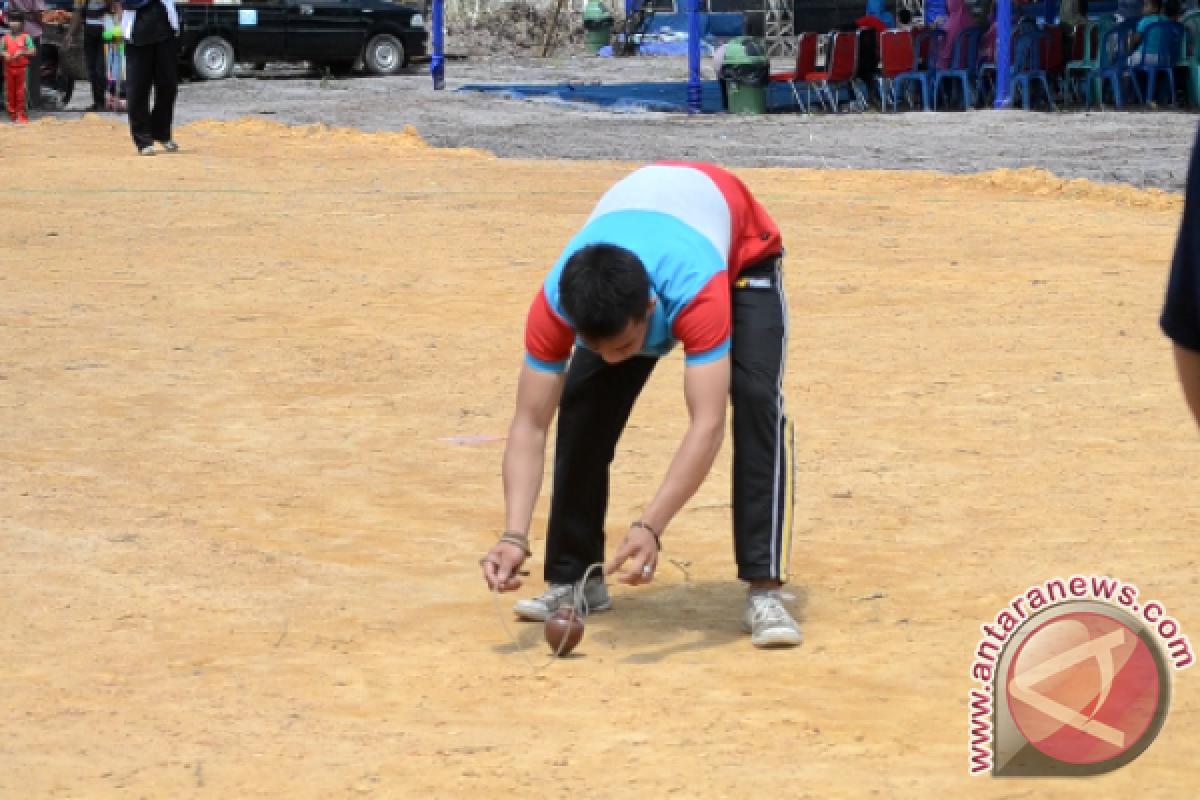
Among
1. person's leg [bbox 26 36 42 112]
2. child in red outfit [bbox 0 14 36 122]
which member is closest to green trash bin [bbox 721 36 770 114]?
child in red outfit [bbox 0 14 36 122]

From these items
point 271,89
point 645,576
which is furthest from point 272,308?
point 271,89

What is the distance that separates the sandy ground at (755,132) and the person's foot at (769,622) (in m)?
10.7

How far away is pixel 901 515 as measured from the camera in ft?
19.6

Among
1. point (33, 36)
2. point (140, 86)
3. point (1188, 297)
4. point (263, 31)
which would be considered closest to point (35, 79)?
point (33, 36)

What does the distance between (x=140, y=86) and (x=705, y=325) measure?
14044 mm

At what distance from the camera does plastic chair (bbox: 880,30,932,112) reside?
894 inches

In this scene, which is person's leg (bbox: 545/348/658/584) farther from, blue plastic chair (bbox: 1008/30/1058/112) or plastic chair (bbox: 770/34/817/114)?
plastic chair (bbox: 770/34/817/114)

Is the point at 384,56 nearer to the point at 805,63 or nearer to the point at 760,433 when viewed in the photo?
the point at 805,63

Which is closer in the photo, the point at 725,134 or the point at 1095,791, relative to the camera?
the point at 1095,791

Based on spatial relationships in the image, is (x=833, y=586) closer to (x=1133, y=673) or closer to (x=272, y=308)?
(x=1133, y=673)

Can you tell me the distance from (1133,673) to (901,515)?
179 centimetres

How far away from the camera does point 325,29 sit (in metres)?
28.9

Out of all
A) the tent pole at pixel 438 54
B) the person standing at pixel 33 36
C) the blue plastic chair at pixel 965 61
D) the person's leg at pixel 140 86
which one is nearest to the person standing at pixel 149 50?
the person's leg at pixel 140 86

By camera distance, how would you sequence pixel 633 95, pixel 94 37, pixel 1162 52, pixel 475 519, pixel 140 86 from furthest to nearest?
1. pixel 633 95
2. pixel 94 37
3. pixel 1162 52
4. pixel 140 86
5. pixel 475 519
